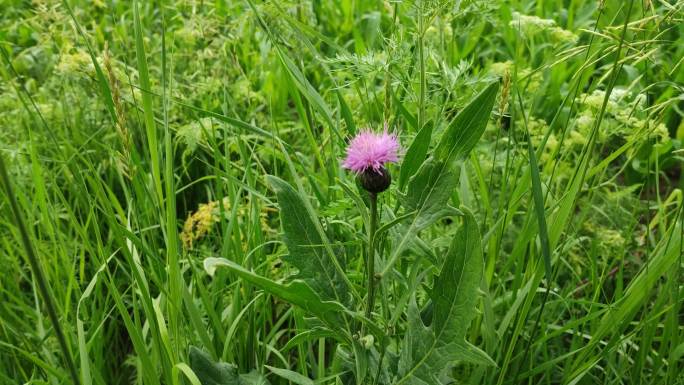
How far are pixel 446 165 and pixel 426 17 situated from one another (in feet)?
1.02

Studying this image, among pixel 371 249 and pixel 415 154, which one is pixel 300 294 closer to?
pixel 371 249

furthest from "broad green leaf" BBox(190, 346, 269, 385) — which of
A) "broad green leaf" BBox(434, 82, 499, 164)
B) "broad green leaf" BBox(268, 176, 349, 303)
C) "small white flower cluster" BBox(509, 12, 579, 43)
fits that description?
"small white flower cluster" BBox(509, 12, 579, 43)

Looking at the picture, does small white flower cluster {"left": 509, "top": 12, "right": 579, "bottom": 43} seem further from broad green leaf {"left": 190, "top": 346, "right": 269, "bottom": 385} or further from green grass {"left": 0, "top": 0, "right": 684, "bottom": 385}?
broad green leaf {"left": 190, "top": 346, "right": 269, "bottom": 385}

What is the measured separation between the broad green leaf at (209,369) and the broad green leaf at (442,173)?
0.41 metres

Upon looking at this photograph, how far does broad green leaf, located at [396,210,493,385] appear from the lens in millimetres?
1091

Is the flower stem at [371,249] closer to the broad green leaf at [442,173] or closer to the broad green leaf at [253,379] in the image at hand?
the broad green leaf at [442,173]

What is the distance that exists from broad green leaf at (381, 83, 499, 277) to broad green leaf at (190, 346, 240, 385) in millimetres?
408

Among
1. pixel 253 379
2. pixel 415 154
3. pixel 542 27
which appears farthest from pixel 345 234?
pixel 542 27

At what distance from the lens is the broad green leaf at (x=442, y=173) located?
1.06m

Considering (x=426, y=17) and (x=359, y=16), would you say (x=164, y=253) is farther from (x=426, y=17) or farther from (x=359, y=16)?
(x=359, y=16)

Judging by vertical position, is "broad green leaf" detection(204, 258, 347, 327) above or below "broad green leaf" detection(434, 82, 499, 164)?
below

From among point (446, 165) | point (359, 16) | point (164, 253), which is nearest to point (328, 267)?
point (446, 165)

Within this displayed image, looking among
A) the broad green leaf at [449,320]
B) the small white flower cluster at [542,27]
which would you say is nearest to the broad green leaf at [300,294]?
the broad green leaf at [449,320]

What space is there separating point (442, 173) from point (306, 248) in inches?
9.6
